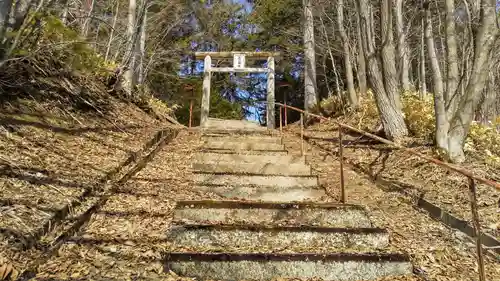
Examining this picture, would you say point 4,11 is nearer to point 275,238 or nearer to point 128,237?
point 128,237

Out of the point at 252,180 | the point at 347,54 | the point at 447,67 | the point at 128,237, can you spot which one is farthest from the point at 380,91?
the point at 128,237

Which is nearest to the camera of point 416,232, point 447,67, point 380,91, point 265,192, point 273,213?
point 416,232

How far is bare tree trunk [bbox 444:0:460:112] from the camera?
556 centimetres

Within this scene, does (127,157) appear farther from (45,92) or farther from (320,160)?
(320,160)

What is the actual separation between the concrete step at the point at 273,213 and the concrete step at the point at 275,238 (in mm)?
294

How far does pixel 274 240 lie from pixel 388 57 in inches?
187

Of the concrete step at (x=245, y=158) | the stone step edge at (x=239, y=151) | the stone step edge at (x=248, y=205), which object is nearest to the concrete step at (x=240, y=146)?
the stone step edge at (x=239, y=151)

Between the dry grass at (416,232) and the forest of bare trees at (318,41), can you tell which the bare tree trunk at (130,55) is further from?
the dry grass at (416,232)

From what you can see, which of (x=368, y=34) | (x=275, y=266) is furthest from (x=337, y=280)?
(x=368, y=34)

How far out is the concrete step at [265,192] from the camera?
4.68 metres

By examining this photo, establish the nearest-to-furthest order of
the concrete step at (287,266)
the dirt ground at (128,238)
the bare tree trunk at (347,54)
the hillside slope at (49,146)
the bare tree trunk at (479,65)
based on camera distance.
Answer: the dirt ground at (128,238) < the hillside slope at (49,146) < the concrete step at (287,266) < the bare tree trunk at (479,65) < the bare tree trunk at (347,54)

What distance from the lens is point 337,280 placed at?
3008 millimetres

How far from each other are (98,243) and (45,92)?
9.88 ft

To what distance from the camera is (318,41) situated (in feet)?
52.5
